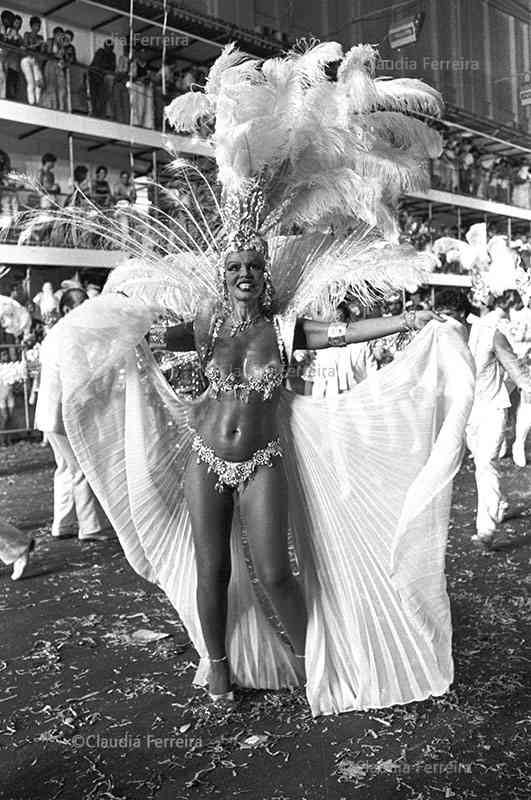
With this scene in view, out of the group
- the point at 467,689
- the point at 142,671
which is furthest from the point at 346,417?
the point at 142,671

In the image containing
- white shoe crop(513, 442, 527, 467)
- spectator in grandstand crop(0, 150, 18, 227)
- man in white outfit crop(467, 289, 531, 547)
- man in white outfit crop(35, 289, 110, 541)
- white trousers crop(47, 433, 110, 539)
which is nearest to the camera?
man in white outfit crop(467, 289, 531, 547)

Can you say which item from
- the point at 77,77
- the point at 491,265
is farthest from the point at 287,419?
the point at 77,77

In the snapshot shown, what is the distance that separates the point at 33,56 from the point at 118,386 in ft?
47.0

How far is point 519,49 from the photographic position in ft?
69.2

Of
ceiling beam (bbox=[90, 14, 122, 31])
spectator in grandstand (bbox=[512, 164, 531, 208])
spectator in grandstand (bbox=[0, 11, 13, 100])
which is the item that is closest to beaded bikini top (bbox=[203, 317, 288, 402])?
spectator in grandstand (bbox=[0, 11, 13, 100])

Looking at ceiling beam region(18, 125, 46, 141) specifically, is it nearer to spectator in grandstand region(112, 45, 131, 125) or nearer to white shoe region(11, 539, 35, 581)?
spectator in grandstand region(112, 45, 131, 125)

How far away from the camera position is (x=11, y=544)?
17.5ft

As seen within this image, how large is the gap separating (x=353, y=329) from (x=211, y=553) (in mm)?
1070

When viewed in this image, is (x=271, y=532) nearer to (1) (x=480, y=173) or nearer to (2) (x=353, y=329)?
(2) (x=353, y=329)

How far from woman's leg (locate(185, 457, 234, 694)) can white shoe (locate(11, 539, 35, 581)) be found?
2.30 metres

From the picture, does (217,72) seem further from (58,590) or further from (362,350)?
(362,350)

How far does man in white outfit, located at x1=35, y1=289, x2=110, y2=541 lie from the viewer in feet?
20.2

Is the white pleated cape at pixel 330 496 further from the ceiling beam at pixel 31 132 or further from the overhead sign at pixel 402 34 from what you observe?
the overhead sign at pixel 402 34

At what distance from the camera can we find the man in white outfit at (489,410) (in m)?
6.01
